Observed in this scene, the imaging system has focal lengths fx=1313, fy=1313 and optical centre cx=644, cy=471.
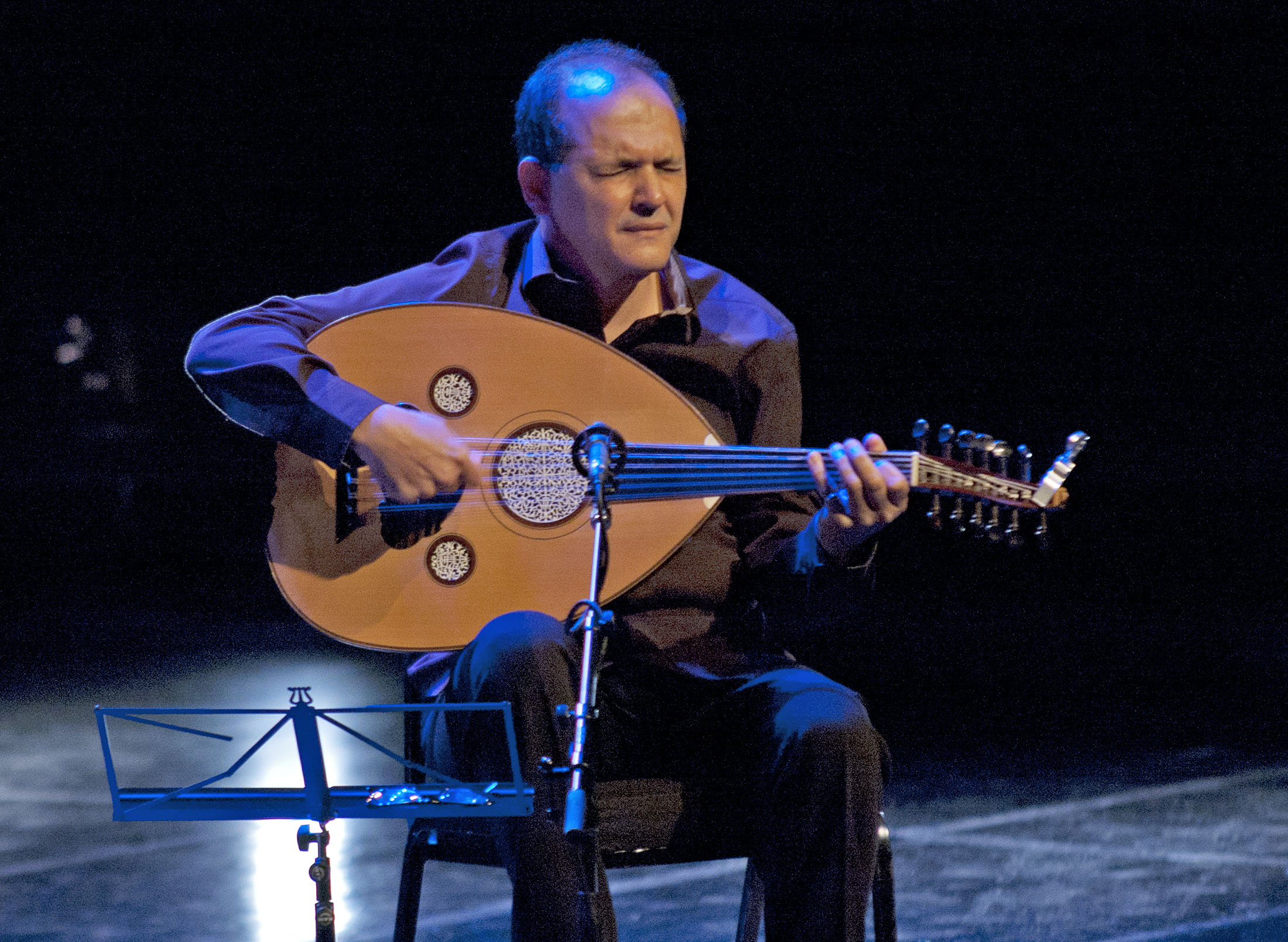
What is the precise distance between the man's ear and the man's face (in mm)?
49

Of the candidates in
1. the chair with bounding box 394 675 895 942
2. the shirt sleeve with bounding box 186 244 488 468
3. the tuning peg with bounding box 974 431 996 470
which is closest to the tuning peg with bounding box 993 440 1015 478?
the tuning peg with bounding box 974 431 996 470

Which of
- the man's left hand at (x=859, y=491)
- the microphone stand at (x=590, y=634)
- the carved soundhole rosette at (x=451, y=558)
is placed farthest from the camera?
the carved soundhole rosette at (x=451, y=558)

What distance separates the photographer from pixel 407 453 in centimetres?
196

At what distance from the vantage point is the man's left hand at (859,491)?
71.9 inches

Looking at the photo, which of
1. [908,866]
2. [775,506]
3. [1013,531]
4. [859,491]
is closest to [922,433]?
[859,491]

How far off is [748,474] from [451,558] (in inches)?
18.9

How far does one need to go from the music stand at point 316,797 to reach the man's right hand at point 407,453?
50 cm

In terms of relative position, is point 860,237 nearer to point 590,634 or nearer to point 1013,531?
point 1013,531

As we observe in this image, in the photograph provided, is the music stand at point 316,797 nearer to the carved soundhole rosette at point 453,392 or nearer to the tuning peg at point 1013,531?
the carved soundhole rosette at point 453,392

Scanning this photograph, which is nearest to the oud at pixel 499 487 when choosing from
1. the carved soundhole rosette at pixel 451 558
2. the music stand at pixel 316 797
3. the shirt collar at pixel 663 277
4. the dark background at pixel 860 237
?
the carved soundhole rosette at pixel 451 558

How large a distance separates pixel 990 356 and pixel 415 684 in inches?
111

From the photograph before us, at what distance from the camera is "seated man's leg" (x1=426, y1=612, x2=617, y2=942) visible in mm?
1653

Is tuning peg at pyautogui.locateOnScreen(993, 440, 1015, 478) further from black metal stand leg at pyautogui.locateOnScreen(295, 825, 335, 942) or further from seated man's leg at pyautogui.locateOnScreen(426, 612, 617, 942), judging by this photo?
black metal stand leg at pyautogui.locateOnScreen(295, 825, 335, 942)

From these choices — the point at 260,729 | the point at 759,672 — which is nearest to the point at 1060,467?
the point at 759,672
